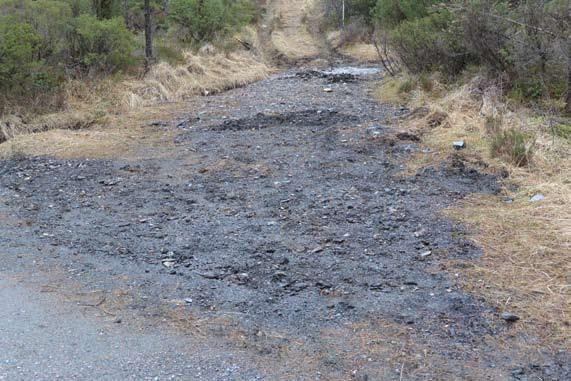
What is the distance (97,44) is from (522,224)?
10.7 m

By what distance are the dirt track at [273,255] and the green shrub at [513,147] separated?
21.6 inches

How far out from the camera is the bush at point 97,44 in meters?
13.4

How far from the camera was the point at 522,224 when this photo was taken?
19.0 ft

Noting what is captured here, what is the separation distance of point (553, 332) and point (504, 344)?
371 mm

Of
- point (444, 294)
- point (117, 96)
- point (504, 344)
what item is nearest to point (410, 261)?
point (444, 294)

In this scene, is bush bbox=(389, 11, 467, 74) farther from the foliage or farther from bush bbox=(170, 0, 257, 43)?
bush bbox=(170, 0, 257, 43)

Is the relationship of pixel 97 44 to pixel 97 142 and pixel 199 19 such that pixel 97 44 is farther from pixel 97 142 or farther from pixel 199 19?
pixel 199 19

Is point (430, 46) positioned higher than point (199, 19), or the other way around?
point (430, 46)

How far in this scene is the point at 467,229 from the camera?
18.9 ft

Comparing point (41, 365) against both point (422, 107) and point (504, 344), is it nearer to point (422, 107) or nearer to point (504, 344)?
point (504, 344)

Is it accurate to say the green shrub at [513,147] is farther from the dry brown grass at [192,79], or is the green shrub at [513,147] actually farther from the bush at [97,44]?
the bush at [97,44]

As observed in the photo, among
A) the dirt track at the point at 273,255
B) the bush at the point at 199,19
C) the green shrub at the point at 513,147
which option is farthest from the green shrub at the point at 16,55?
the green shrub at the point at 513,147

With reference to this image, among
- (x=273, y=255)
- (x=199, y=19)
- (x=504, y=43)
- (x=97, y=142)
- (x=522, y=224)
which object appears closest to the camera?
(x=273, y=255)

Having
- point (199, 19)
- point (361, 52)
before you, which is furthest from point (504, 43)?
point (361, 52)
